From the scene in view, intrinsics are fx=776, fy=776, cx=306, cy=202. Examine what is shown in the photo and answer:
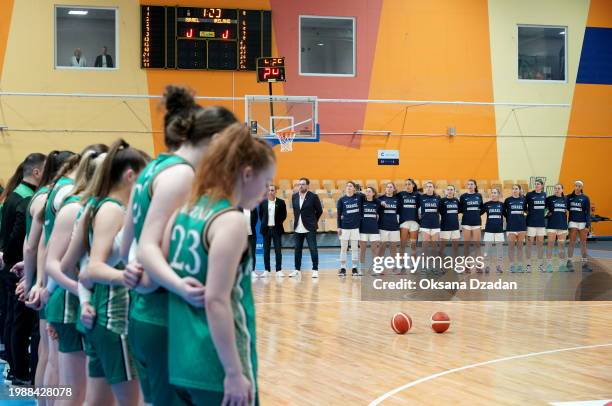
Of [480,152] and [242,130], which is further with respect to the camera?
[480,152]

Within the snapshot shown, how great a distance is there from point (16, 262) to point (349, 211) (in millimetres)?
10518

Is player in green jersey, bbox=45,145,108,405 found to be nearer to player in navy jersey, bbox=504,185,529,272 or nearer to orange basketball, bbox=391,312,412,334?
orange basketball, bbox=391,312,412,334

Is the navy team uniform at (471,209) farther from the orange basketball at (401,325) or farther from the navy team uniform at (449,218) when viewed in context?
A: the orange basketball at (401,325)

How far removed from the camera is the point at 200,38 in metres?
20.4

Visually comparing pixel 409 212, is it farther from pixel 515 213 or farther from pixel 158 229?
pixel 158 229

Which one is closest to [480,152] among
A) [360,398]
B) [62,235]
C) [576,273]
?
[576,273]

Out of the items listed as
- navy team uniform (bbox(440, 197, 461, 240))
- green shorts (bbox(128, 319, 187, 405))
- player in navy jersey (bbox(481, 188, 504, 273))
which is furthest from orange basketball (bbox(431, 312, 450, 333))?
navy team uniform (bbox(440, 197, 461, 240))

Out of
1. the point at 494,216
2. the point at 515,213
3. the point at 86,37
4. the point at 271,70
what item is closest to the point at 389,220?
the point at 494,216

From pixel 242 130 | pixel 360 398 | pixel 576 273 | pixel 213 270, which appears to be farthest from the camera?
pixel 576 273

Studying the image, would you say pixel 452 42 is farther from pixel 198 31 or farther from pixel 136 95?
pixel 136 95

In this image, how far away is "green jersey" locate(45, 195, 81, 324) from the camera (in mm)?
3783

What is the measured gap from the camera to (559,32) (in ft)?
78.8

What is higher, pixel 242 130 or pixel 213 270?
pixel 242 130

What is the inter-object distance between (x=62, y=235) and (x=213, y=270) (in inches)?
64.8
